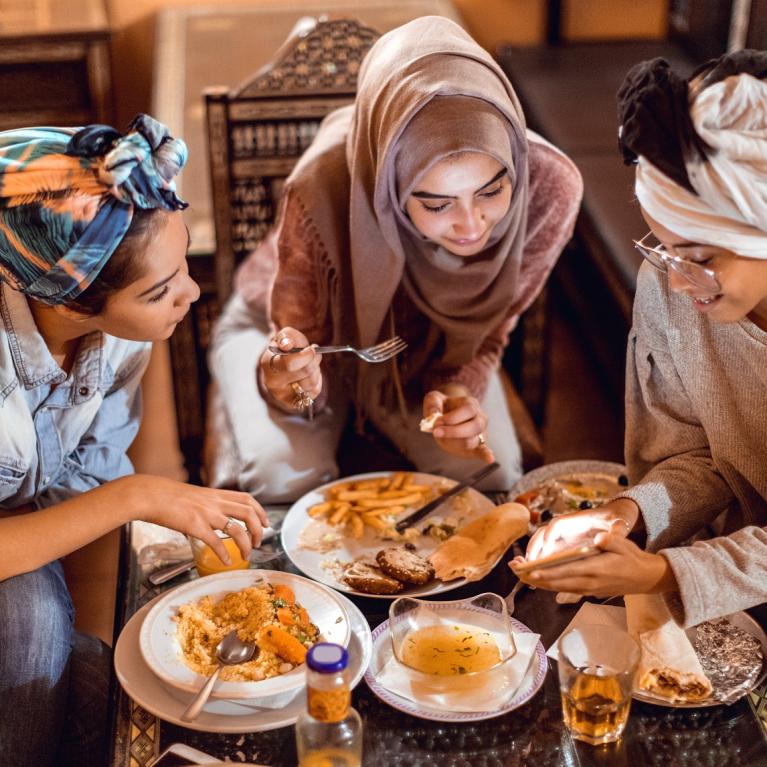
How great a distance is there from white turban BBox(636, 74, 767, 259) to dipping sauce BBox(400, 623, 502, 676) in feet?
2.00

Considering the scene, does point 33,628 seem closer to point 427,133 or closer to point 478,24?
point 427,133

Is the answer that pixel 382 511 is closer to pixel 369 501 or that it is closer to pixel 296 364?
pixel 369 501

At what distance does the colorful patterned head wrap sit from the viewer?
142 cm

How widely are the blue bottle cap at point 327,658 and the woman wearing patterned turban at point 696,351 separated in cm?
34

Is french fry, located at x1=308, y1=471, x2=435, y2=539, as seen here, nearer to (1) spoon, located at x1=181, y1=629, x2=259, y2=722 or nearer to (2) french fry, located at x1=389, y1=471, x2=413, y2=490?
(2) french fry, located at x1=389, y1=471, x2=413, y2=490

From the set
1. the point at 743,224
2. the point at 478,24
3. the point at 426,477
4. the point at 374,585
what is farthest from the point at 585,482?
the point at 478,24

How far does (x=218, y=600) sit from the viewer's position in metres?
1.48

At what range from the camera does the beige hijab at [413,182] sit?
73.9 inches

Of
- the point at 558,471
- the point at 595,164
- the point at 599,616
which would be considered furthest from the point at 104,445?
the point at 595,164

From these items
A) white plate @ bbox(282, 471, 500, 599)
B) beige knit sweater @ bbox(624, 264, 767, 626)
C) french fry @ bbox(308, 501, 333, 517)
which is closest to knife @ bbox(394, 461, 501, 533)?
white plate @ bbox(282, 471, 500, 599)

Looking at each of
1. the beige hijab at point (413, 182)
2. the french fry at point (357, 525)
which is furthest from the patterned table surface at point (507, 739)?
the beige hijab at point (413, 182)

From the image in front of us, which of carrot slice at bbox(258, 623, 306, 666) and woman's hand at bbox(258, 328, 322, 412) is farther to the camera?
woman's hand at bbox(258, 328, 322, 412)

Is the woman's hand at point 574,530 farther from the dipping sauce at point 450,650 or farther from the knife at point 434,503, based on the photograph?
the knife at point 434,503

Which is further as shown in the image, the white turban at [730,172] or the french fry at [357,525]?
the french fry at [357,525]
